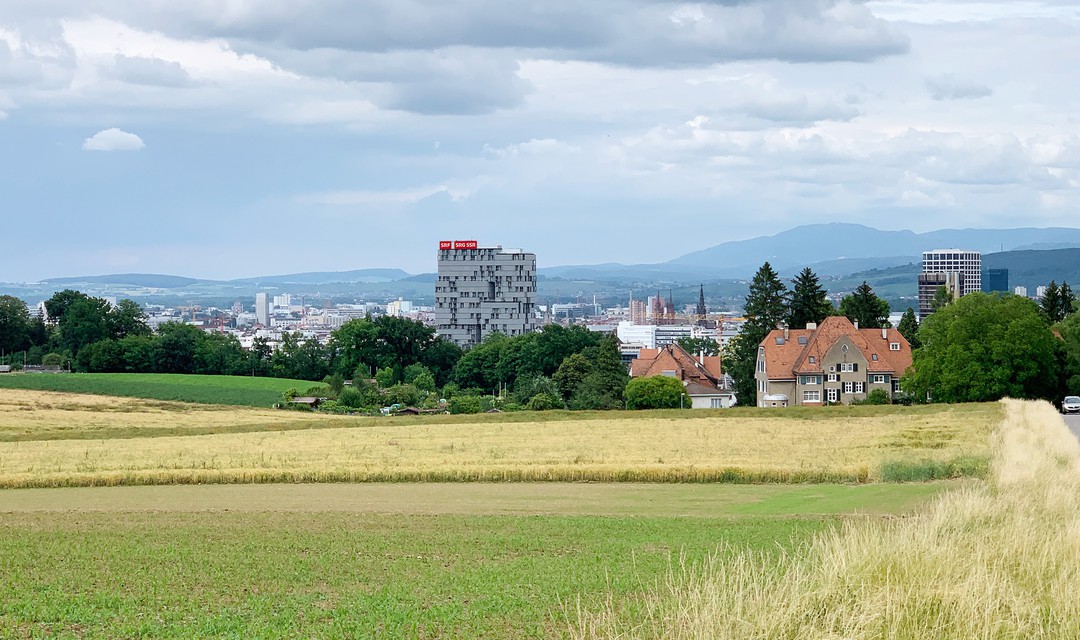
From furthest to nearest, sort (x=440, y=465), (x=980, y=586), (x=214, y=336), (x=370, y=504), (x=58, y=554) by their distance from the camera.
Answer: (x=214, y=336), (x=440, y=465), (x=370, y=504), (x=58, y=554), (x=980, y=586)

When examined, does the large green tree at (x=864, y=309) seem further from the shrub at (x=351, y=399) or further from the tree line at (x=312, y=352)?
the shrub at (x=351, y=399)

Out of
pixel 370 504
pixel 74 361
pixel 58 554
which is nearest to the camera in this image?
pixel 58 554

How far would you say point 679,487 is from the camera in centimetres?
3409

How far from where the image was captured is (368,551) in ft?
70.0

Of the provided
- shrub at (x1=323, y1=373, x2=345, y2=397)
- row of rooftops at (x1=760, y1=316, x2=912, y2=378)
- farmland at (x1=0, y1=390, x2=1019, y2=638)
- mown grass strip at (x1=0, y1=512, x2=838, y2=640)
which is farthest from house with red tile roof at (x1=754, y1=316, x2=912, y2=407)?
mown grass strip at (x1=0, y1=512, x2=838, y2=640)

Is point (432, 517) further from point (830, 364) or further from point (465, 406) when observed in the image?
point (830, 364)

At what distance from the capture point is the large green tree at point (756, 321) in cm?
10525

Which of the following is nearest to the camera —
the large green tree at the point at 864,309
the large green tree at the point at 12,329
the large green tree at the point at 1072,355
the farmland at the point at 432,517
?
the farmland at the point at 432,517

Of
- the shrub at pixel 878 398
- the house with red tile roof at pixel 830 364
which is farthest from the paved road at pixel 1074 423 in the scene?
the house with red tile roof at pixel 830 364

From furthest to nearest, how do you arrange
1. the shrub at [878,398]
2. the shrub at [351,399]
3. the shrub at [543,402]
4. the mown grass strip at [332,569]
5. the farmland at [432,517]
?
the shrub at [351,399] → the shrub at [543,402] → the shrub at [878,398] → the farmland at [432,517] → the mown grass strip at [332,569]

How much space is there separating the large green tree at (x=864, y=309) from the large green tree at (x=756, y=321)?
8.92 metres

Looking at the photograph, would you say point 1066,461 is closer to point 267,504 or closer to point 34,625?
point 267,504

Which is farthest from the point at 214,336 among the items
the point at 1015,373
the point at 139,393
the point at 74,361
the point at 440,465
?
the point at 440,465

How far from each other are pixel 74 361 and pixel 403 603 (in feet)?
419
